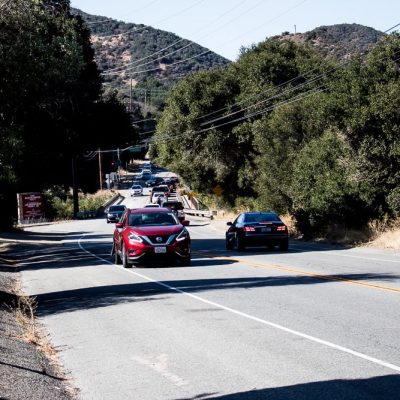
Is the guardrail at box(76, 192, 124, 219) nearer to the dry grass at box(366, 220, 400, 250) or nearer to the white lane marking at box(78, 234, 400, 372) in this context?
the dry grass at box(366, 220, 400, 250)

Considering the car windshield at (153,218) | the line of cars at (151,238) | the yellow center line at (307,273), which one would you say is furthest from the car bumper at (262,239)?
the car windshield at (153,218)

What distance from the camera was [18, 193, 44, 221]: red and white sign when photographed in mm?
66062

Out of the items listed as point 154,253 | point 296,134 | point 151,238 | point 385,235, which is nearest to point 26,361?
point 154,253

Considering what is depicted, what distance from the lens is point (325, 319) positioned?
40.6 ft

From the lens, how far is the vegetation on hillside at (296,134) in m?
31.2

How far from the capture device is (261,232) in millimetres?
29375

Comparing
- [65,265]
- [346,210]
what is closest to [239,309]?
[65,265]

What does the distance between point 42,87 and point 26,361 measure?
646 inches

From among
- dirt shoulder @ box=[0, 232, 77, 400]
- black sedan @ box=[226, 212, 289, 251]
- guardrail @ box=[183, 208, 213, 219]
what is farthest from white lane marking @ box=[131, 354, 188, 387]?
guardrail @ box=[183, 208, 213, 219]

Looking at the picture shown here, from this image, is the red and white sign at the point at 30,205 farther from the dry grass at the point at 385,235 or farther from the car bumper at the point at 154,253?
the car bumper at the point at 154,253

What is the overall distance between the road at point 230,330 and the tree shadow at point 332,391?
0.01m

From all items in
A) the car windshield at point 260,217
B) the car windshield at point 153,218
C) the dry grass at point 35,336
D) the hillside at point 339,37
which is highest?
the hillside at point 339,37

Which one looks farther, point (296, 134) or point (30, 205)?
point (30, 205)

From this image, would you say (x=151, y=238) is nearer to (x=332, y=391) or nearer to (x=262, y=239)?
(x=262, y=239)
